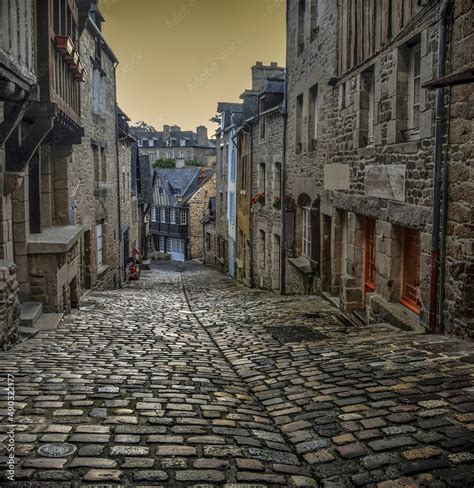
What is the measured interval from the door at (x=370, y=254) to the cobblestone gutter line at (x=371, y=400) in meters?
1.45

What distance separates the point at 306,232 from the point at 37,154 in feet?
21.1

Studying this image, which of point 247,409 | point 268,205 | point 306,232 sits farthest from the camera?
point 268,205

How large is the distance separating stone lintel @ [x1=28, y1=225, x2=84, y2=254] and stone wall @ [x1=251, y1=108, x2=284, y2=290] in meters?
6.99

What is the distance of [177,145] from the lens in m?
76.9

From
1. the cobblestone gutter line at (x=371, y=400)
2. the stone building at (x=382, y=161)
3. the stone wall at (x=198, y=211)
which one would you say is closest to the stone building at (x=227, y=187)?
the stone building at (x=382, y=161)

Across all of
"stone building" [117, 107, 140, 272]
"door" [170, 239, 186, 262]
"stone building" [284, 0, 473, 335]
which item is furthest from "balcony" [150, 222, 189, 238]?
"stone building" [284, 0, 473, 335]

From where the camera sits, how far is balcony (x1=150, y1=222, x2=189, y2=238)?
4559 centimetres

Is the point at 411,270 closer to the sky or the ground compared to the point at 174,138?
closer to the ground

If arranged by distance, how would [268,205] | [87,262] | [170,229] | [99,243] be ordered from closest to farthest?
[87,262] < [99,243] < [268,205] < [170,229]

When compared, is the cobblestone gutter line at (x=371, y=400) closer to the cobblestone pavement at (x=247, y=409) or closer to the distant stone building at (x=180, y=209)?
the cobblestone pavement at (x=247, y=409)

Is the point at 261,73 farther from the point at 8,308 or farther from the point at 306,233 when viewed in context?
the point at 8,308

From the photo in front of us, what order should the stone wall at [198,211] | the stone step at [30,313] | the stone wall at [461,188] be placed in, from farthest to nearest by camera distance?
the stone wall at [198,211], the stone step at [30,313], the stone wall at [461,188]

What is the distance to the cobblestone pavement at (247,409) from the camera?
353 centimetres

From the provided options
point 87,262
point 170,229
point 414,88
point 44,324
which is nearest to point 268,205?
point 87,262
